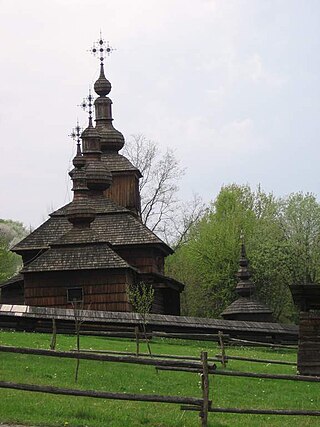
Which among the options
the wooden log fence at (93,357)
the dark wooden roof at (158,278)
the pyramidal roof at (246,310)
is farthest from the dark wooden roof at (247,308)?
the wooden log fence at (93,357)

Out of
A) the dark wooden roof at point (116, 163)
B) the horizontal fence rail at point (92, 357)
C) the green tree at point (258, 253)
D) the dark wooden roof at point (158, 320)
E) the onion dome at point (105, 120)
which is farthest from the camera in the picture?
the green tree at point (258, 253)

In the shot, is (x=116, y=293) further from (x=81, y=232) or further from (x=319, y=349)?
(x=319, y=349)

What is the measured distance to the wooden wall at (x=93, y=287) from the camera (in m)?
43.4

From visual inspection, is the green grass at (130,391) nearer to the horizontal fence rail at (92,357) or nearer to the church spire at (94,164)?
the horizontal fence rail at (92,357)

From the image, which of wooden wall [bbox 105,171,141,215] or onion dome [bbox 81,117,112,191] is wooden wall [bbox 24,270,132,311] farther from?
wooden wall [bbox 105,171,141,215]

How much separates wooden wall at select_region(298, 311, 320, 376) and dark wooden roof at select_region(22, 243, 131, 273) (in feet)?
53.1

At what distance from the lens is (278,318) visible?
2584 inches

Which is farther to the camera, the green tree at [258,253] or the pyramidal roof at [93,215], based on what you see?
the green tree at [258,253]

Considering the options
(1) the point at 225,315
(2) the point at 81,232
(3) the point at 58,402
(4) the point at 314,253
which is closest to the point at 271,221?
(4) the point at 314,253

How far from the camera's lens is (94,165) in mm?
49938

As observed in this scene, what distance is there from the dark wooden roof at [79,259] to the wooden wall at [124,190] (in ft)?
35.8

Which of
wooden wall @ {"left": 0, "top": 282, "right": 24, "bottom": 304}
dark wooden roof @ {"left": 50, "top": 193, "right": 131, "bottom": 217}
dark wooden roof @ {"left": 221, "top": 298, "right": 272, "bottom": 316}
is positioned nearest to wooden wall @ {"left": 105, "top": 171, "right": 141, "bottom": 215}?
dark wooden roof @ {"left": 50, "top": 193, "right": 131, "bottom": 217}

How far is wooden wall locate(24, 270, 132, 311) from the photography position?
43375 millimetres

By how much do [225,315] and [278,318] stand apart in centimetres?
1720
